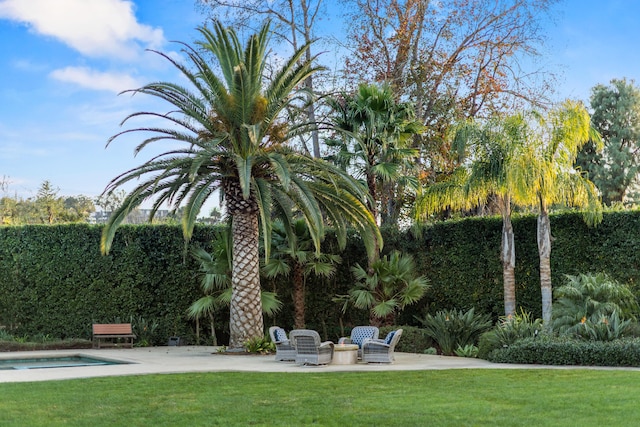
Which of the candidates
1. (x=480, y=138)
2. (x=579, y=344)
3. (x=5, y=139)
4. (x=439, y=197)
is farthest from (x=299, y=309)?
(x=5, y=139)

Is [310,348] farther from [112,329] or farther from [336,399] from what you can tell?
[112,329]

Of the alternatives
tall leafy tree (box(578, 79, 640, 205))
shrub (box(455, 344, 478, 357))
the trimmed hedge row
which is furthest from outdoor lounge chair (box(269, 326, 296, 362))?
tall leafy tree (box(578, 79, 640, 205))

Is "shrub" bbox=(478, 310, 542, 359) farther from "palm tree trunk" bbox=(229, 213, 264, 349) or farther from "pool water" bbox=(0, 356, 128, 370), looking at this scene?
"pool water" bbox=(0, 356, 128, 370)

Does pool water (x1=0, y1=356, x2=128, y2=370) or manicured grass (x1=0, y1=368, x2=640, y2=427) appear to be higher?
manicured grass (x1=0, y1=368, x2=640, y2=427)

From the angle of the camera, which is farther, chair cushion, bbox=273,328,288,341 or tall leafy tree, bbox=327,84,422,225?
tall leafy tree, bbox=327,84,422,225

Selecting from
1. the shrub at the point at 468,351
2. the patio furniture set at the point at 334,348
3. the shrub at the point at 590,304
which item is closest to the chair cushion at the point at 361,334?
the patio furniture set at the point at 334,348

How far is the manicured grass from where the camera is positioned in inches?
302

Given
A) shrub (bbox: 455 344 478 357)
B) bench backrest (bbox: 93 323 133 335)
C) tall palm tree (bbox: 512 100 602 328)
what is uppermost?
tall palm tree (bbox: 512 100 602 328)

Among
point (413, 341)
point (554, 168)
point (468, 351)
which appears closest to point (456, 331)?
point (468, 351)

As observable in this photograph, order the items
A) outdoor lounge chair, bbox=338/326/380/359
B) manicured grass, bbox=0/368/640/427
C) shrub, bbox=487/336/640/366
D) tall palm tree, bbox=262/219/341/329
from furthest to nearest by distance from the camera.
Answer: tall palm tree, bbox=262/219/341/329
outdoor lounge chair, bbox=338/326/380/359
shrub, bbox=487/336/640/366
manicured grass, bbox=0/368/640/427

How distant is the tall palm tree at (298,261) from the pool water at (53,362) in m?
4.85

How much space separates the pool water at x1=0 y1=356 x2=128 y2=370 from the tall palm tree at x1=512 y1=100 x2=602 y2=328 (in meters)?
9.51

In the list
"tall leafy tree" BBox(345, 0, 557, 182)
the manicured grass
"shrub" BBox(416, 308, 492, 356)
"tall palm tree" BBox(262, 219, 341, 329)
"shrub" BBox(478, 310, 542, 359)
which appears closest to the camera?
the manicured grass

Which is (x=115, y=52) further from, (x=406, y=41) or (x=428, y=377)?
(x=428, y=377)
